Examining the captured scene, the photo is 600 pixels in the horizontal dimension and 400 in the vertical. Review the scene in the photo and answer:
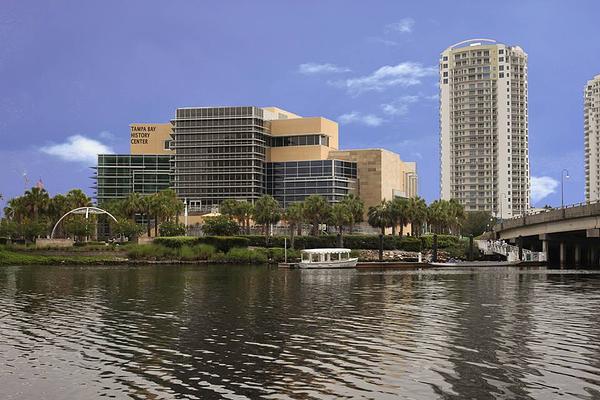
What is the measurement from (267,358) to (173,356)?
3912mm

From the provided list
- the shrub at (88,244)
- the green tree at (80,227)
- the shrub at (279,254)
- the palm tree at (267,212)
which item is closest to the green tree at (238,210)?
the palm tree at (267,212)

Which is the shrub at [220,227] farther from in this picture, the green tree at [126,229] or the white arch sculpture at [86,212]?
the white arch sculpture at [86,212]

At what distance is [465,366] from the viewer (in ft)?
94.5

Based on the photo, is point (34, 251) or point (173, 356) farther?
point (34, 251)

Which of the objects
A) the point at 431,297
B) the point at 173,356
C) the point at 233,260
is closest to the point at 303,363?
the point at 173,356

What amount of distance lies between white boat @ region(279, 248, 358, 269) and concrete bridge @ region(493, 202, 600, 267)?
32164mm

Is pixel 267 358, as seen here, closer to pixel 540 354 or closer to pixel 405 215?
pixel 540 354

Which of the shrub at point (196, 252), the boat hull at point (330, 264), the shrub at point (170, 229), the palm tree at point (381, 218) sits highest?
the palm tree at point (381, 218)

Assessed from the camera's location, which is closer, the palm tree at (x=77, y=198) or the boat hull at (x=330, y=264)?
the boat hull at (x=330, y=264)

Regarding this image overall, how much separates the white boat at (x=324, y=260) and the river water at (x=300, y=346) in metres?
57.6

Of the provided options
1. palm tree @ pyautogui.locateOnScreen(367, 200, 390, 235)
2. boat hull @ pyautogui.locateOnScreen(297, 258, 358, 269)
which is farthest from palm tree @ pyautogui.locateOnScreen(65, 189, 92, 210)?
boat hull @ pyautogui.locateOnScreen(297, 258, 358, 269)

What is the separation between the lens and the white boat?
121787 mm

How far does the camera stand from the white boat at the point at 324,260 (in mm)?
121787

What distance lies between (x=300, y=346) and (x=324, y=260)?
299 ft
